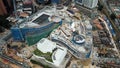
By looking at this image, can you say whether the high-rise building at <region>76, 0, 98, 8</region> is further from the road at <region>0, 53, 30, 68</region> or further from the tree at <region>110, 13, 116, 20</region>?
the road at <region>0, 53, 30, 68</region>

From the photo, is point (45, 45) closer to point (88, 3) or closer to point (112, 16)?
point (88, 3)

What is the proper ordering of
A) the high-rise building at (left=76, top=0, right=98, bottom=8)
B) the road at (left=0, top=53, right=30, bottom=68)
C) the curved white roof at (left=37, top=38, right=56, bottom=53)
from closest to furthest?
the road at (left=0, top=53, right=30, bottom=68) < the curved white roof at (left=37, top=38, right=56, bottom=53) < the high-rise building at (left=76, top=0, right=98, bottom=8)

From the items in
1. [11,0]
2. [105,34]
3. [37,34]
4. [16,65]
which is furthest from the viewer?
[11,0]

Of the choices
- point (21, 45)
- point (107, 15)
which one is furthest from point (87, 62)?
point (107, 15)

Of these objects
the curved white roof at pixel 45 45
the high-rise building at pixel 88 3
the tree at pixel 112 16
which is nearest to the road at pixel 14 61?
the curved white roof at pixel 45 45

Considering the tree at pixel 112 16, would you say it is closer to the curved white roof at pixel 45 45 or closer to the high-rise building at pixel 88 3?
the high-rise building at pixel 88 3

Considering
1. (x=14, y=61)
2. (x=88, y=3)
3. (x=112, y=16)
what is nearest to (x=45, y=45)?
(x=14, y=61)

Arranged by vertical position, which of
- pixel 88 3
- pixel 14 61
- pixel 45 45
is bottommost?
pixel 14 61

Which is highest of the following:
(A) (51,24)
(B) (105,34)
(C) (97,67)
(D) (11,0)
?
(D) (11,0)

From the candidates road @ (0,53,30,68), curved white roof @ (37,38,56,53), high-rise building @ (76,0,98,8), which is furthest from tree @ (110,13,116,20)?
road @ (0,53,30,68)

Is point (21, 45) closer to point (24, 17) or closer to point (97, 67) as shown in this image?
point (24, 17)

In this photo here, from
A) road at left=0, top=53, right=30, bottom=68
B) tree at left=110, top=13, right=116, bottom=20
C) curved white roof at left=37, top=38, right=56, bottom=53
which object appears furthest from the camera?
tree at left=110, top=13, right=116, bottom=20
